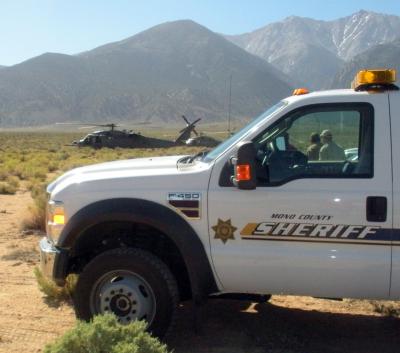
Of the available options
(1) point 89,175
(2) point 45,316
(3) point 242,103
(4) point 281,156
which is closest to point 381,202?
(4) point 281,156

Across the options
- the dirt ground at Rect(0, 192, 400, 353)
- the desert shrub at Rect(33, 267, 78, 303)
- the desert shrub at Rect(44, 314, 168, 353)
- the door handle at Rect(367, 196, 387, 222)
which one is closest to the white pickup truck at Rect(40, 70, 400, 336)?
the door handle at Rect(367, 196, 387, 222)

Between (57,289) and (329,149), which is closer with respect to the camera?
(329,149)

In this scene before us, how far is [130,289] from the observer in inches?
200

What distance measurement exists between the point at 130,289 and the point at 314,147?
6.42 feet

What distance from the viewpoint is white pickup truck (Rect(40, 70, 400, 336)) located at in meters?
4.66

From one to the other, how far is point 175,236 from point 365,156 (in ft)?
5.40

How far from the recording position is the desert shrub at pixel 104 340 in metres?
3.94

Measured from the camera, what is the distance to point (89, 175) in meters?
5.34

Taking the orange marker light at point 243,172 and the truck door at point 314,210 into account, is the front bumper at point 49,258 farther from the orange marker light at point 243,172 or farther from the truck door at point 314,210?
the orange marker light at point 243,172

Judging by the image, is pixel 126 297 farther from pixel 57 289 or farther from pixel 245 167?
pixel 57 289

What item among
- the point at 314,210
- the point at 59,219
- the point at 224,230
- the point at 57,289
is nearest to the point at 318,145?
the point at 314,210

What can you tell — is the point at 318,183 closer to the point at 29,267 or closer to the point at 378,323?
the point at 378,323

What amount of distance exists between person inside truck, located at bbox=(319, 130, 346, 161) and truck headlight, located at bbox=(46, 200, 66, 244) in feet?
7.42

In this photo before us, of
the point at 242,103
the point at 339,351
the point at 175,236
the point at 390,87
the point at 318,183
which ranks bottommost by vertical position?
the point at 339,351
